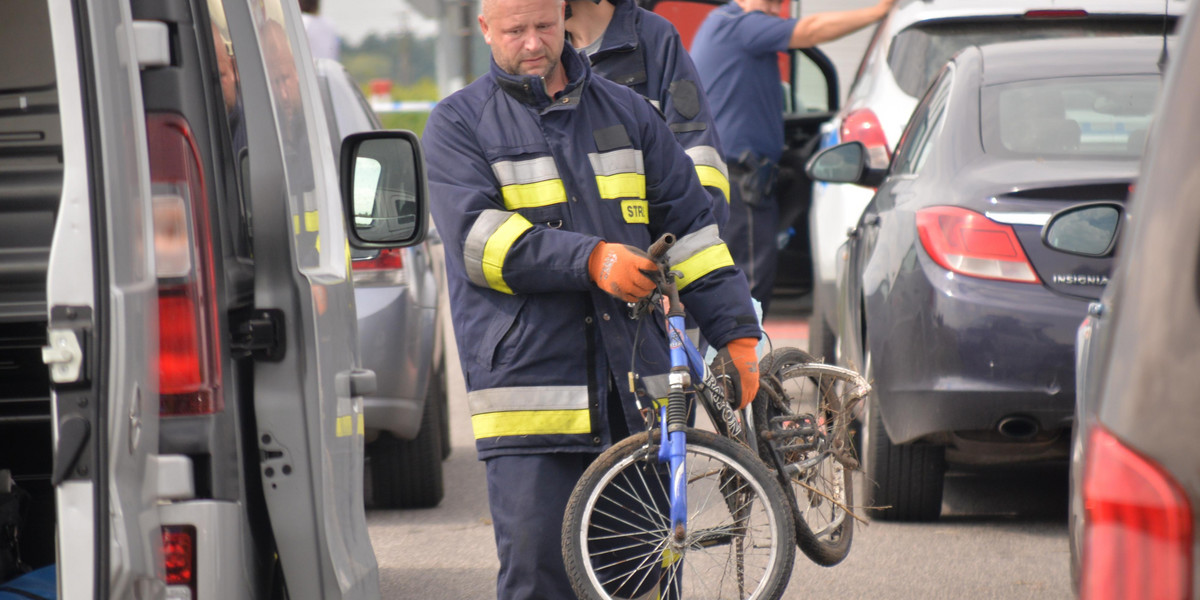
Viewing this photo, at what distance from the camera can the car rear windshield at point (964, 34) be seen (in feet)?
22.9

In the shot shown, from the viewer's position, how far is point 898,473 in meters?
5.43

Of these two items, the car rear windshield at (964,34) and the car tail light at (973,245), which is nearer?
the car tail light at (973,245)

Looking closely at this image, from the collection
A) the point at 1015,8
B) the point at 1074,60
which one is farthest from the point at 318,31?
the point at 1074,60

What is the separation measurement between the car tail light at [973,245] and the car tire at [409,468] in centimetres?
203

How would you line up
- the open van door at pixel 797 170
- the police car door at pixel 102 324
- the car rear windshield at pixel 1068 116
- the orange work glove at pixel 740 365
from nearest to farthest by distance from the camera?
1. the police car door at pixel 102 324
2. the orange work glove at pixel 740 365
3. the car rear windshield at pixel 1068 116
4. the open van door at pixel 797 170

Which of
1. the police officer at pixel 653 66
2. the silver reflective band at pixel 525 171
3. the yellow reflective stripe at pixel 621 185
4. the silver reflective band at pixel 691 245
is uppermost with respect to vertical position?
the police officer at pixel 653 66

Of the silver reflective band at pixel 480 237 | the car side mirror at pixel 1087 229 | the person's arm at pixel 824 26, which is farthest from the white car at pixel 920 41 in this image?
the silver reflective band at pixel 480 237

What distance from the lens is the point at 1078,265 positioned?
15.6 ft

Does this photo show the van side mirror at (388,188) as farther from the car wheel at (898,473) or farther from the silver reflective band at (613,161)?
the car wheel at (898,473)

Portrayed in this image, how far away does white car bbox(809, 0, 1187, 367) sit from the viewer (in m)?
6.98

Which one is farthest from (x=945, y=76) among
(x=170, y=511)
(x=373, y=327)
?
(x=170, y=511)

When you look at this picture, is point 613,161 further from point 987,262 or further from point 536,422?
point 987,262

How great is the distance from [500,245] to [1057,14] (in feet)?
14.6

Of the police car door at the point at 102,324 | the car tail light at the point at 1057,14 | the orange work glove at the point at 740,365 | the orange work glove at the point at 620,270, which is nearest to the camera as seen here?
the police car door at the point at 102,324
